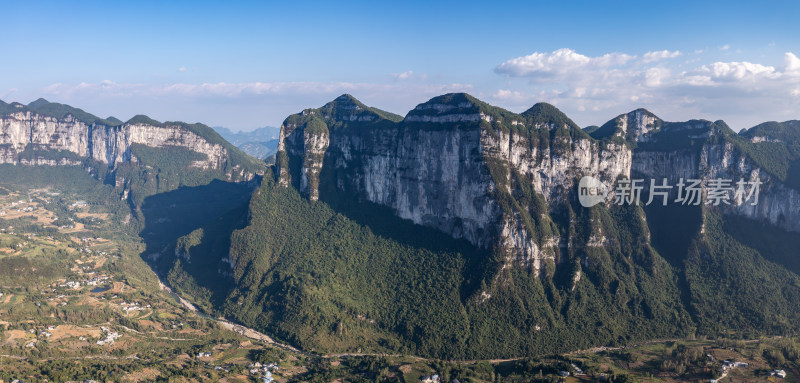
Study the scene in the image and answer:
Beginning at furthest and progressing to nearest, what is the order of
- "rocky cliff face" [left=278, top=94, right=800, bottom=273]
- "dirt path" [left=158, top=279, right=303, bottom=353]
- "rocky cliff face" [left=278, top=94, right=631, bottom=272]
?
"rocky cliff face" [left=278, top=94, right=800, bottom=273]
"rocky cliff face" [left=278, top=94, right=631, bottom=272]
"dirt path" [left=158, top=279, right=303, bottom=353]

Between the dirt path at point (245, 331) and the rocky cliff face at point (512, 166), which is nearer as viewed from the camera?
the dirt path at point (245, 331)

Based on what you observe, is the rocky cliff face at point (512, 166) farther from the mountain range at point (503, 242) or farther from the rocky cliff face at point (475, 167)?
the mountain range at point (503, 242)

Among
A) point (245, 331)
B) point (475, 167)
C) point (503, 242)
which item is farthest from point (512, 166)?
point (245, 331)

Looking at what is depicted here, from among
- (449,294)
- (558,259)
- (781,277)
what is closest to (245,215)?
(449,294)

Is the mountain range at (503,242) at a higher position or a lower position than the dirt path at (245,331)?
higher

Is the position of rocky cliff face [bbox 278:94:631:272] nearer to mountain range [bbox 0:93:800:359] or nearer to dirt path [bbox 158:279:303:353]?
mountain range [bbox 0:93:800:359]

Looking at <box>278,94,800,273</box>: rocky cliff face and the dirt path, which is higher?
<box>278,94,800,273</box>: rocky cliff face

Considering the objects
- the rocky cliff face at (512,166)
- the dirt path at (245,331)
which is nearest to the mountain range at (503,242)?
the rocky cliff face at (512,166)

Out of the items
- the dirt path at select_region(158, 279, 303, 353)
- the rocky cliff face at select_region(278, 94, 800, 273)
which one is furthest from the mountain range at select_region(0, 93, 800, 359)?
the dirt path at select_region(158, 279, 303, 353)

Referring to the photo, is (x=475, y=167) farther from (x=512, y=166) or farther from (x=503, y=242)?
(x=503, y=242)
